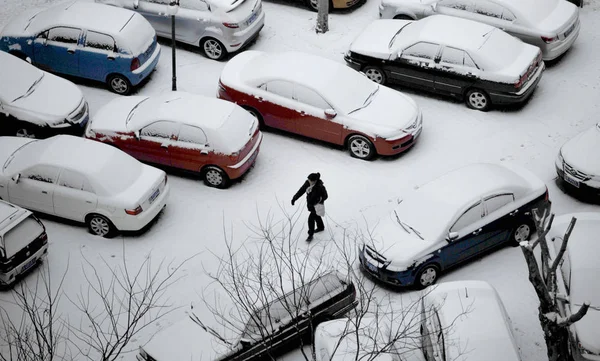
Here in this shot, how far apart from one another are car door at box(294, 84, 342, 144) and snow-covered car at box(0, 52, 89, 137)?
4.91 m

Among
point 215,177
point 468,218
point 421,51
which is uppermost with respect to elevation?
point 421,51

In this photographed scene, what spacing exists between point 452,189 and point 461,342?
3.72m

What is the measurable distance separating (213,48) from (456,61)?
6.17m

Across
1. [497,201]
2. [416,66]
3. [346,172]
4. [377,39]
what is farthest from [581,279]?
[377,39]

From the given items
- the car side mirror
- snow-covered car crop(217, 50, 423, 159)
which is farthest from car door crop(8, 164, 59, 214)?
the car side mirror

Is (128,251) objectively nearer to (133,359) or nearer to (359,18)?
(133,359)

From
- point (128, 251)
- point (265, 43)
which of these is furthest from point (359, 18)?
point (128, 251)

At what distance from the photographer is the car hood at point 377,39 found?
19.1m

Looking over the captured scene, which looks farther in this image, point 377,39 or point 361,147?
point 377,39

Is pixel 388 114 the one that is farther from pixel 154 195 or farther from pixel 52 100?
pixel 52 100

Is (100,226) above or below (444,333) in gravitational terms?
below

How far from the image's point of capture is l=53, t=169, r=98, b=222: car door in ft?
50.4

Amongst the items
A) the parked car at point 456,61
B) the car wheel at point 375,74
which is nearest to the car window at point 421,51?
the parked car at point 456,61

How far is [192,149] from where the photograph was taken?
54.2 feet
